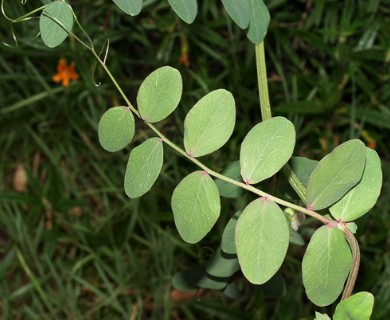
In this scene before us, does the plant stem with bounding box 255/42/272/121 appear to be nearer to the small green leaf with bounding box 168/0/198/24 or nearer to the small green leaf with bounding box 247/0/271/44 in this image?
the small green leaf with bounding box 247/0/271/44

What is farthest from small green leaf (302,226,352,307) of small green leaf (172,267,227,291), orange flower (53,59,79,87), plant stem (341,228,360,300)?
orange flower (53,59,79,87)

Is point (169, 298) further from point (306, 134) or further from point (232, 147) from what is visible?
point (306, 134)

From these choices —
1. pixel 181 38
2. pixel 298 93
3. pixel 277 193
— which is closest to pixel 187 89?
pixel 181 38

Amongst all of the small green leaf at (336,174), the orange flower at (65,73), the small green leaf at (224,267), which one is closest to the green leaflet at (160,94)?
the small green leaf at (336,174)

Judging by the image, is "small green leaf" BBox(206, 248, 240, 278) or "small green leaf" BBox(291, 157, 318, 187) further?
"small green leaf" BBox(206, 248, 240, 278)

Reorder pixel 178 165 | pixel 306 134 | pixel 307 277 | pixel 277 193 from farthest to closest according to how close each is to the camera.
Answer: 1. pixel 306 134
2. pixel 178 165
3. pixel 277 193
4. pixel 307 277

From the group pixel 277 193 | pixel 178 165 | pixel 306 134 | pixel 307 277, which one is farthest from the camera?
pixel 306 134

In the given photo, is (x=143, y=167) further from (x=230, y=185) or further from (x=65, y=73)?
(x=65, y=73)
